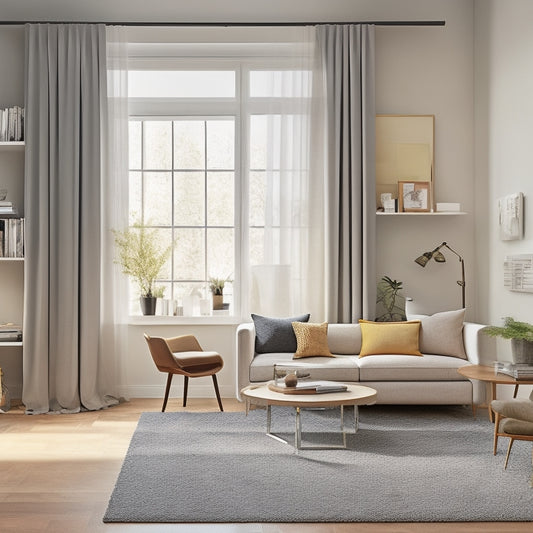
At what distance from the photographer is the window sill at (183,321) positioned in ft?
21.5

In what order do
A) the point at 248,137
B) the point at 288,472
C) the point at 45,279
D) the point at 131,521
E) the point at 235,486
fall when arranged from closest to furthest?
1. the point at 131,521
2. the point at 235,486
3. the point at 288,472
4. the point at 45,279
5. the point at 248,137

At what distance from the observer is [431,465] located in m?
4.18

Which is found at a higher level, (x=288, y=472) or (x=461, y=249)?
(x=461, y=249)

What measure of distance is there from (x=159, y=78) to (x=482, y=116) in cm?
290

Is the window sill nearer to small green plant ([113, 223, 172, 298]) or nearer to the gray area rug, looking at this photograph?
small green plant ([113, 223, 172, 298])

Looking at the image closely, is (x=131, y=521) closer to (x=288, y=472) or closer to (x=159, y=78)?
(x=288, y=472)

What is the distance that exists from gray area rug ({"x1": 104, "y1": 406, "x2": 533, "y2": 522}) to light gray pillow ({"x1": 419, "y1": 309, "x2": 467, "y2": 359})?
61cm

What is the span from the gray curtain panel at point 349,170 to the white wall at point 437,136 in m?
0.27

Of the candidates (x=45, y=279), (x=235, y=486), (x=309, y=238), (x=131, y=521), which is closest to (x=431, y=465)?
(x=235, y=486)

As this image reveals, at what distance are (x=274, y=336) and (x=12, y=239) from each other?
2.39m

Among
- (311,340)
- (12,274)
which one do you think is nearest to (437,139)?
(311,340)

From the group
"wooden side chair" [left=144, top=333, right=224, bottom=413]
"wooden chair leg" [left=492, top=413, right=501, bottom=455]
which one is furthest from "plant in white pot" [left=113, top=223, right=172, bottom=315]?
"wooden chair leg" [left=492, top=413, right=501, bottom=455]

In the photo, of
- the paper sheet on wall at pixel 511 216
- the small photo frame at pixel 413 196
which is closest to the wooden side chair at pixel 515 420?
the paper sheet on wall at pixel 511 216

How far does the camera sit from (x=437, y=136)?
6.60 m
